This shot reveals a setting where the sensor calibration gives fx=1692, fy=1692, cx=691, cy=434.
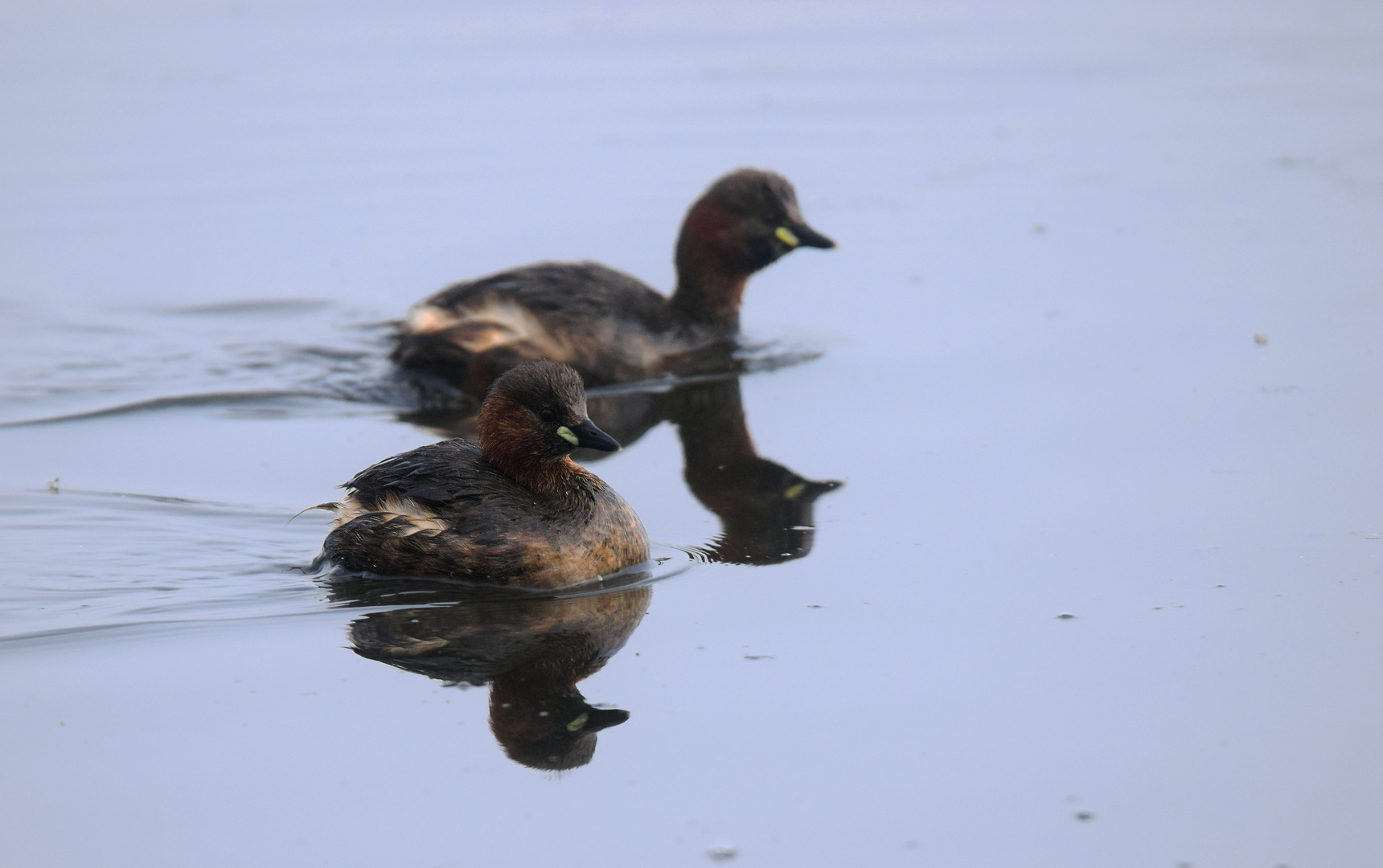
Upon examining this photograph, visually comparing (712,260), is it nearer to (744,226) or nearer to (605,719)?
(744,226)

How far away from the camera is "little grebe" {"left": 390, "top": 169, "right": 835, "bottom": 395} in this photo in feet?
33.2

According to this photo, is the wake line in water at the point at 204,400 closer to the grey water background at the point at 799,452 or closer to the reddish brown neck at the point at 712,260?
the grey water background at the point at 799,452

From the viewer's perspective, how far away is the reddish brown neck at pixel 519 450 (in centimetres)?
705

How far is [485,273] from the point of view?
11969 millimetres

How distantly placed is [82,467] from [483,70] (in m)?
11.4

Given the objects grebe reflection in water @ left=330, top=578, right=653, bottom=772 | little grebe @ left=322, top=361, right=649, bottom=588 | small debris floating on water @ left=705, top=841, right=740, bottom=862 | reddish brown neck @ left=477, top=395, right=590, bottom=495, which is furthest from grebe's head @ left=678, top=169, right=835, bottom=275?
small debris floating on water @ left=705, top=841, right=740, bottom=862

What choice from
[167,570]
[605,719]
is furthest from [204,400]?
[605,719]

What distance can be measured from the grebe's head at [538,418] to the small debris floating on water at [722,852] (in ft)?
8.17

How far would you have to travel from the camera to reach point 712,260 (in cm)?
1078

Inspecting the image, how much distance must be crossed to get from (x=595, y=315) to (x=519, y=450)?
318 cm

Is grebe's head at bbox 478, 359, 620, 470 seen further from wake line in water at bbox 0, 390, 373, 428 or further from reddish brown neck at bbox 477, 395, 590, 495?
wake line in water at bbox 0, 390, 373, 428

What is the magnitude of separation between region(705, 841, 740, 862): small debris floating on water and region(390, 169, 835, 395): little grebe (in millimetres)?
5501

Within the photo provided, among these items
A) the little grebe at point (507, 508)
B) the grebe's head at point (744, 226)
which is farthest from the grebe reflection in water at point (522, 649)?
the grebe's head at point (744, 226)

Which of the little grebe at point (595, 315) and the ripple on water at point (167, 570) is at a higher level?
the little grebe at point (595, 315)
